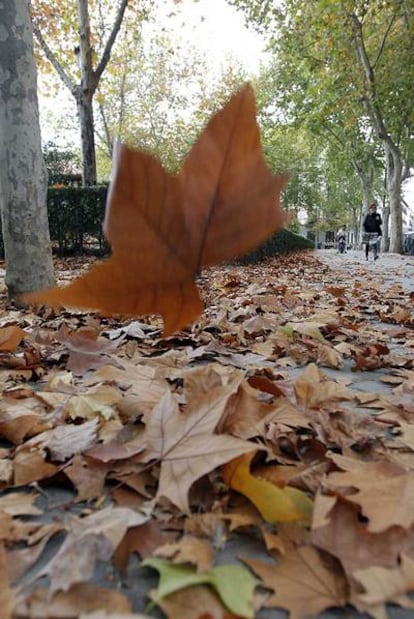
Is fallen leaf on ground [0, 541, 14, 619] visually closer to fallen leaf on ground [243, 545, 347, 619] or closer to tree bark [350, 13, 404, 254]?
fallen leaf on ground [243, 545, 347, 619]

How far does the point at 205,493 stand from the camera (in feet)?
2.22

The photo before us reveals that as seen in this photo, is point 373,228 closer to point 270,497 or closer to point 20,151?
point 20,151

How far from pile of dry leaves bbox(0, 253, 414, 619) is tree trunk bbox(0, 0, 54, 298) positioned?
1.50m

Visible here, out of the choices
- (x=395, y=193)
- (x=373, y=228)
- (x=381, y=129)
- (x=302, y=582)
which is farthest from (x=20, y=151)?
(x=395, y=193)

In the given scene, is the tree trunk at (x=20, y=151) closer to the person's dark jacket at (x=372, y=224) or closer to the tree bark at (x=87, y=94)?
the tree bark at (x=87, y=94)

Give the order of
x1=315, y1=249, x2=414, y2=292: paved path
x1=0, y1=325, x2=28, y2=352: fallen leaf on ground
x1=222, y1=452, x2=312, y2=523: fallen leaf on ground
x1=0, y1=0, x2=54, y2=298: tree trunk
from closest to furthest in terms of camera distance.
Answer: x1=222, y1=452, x2=312, y2=523: fallen leaf on ground < x1=0, y1=325, x2=28, y2=352: fallen leaf on ground < x1=0, y1=0, x2=54, y2=298: tree trunk < x1=315, y1=249, x2=414, y2=292: paved path

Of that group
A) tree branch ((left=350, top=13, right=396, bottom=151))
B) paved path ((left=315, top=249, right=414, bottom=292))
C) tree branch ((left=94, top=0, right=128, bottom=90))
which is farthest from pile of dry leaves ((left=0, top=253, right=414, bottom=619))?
tree branch ((left=350, top=13, right=396, bottom=151))

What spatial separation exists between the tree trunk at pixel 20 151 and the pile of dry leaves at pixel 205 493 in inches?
59.0

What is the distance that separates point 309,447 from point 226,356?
770mm

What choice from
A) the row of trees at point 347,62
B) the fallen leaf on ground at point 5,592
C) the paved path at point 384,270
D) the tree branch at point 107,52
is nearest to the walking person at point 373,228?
the paved path at point 384,270

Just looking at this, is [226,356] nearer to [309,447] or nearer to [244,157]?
[309,447]

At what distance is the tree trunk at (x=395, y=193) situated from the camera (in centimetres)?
1534

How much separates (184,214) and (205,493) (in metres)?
0.49

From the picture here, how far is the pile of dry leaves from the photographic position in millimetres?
498
